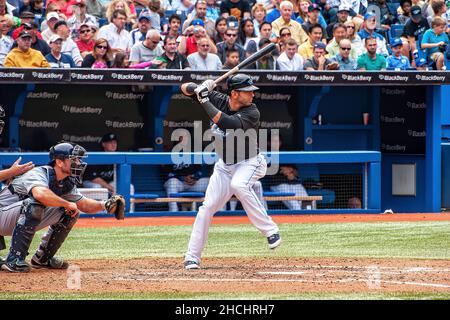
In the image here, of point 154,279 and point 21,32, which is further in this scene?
point 21,32

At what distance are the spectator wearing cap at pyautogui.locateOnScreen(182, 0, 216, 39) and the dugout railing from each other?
7.76 feet

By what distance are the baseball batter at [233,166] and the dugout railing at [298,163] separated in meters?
5.84

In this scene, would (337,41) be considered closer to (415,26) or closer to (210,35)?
(210,35)

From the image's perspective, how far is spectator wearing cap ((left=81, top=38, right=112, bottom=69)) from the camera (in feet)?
48.9

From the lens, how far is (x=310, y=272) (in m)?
8.97

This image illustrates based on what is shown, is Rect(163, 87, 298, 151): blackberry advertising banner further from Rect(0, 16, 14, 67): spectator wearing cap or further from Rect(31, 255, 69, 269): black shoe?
Rect(31, 255, 69, 269): black shoe

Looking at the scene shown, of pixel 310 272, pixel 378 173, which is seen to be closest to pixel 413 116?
pixel 378 173

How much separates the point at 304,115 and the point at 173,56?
8.75ft

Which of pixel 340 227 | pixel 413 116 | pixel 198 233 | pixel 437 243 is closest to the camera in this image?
pixel 198 233

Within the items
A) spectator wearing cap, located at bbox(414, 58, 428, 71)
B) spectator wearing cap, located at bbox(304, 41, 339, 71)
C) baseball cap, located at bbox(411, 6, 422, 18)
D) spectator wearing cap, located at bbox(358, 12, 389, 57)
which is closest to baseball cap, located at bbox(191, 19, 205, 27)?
spectator wearing cap, located at bbox(304, 41, 339, 71)

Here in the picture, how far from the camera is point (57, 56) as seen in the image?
14.9 metres

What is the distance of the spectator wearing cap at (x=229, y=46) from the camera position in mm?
15711

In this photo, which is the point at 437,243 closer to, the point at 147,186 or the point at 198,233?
the point at 198,233

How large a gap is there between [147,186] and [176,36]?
2363mm
